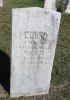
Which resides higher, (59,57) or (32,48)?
(32,48)

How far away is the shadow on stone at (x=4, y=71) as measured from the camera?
5.25 meters

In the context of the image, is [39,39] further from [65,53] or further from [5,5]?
[5,5]

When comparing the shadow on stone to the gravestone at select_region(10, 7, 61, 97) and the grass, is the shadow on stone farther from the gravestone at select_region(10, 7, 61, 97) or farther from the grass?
the gravestone at select_region(10, 7, 61, 97)

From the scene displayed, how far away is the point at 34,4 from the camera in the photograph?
35.1 ft

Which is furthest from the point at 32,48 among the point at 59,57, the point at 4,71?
the point at 59,57

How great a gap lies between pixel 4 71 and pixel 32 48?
59.3 inches

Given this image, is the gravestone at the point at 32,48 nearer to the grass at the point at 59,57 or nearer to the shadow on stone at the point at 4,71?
the grass at the point at 59,57

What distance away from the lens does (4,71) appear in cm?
571

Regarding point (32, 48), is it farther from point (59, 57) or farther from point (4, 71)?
point (59, 57)

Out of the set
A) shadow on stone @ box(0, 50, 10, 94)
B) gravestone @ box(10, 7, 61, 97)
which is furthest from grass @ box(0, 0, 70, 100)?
gravestone @ box(10, 7, 61, 97)

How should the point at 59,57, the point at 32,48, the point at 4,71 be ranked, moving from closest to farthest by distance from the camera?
the point at 32,48 < the point at 4,71 < the point at 59,57

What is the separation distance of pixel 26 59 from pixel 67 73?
1530 mm

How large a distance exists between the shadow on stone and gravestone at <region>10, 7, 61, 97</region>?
0.41 m

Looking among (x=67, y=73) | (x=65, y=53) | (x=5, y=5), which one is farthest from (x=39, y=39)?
(x=5, y=5)
